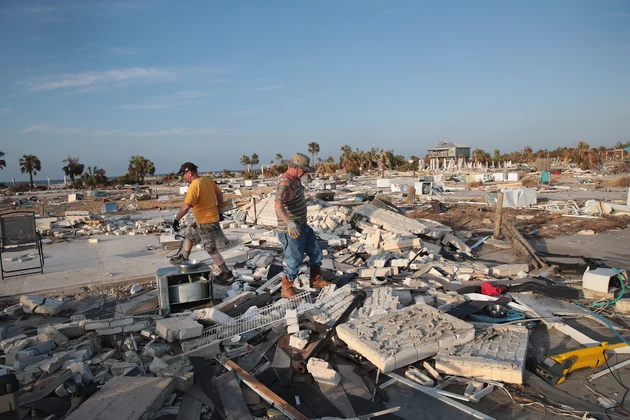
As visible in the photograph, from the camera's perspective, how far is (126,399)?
9.66 feet

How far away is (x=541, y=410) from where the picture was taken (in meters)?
3.06

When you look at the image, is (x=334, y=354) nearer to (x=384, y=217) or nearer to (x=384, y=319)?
(x=384, y=319)

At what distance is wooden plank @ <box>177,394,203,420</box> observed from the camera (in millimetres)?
2971

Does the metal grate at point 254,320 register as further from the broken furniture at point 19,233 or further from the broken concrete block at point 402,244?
the broken furniture at point 19,233

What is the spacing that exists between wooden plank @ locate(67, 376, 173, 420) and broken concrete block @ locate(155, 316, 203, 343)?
2.25ft

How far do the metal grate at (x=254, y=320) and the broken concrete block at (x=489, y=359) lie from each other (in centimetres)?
170

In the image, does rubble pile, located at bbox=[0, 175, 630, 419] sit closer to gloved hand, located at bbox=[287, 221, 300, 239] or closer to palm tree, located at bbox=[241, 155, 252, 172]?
gloved hand, located at bbox=[287, 221, 300, 239]

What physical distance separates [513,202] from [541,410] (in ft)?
49.8

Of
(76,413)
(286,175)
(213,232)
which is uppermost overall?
(286,175)

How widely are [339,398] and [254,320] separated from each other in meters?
1.51

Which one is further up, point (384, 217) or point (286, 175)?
point (286, 175)

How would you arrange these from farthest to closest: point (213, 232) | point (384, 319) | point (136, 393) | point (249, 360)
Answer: point (213, 232) → point (384, 319) → point (249, 360) → point (136, 393)

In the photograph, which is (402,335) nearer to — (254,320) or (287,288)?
(254,320)

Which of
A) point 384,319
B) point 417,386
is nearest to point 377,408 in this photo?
point 417,386
